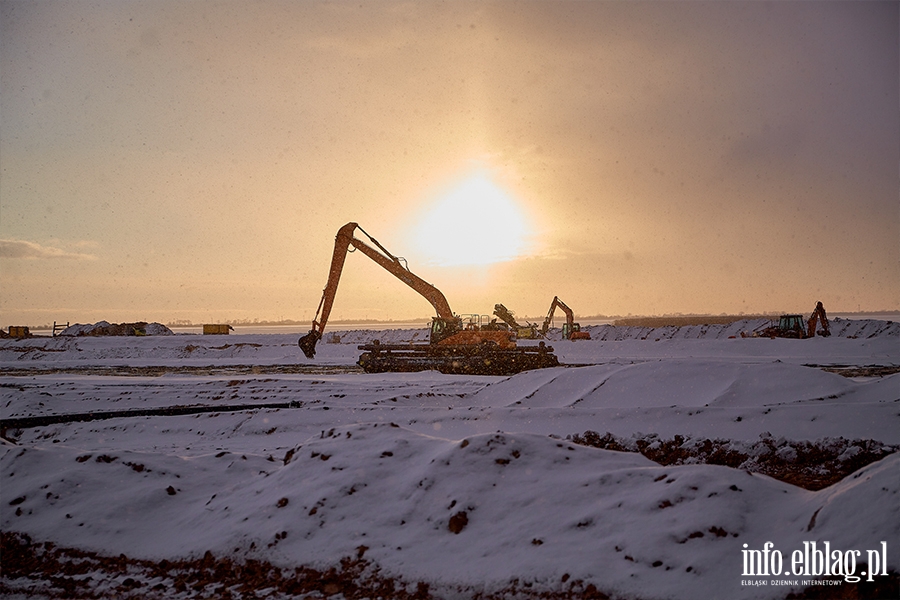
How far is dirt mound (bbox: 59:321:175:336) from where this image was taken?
211 feet

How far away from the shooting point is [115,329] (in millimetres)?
65562

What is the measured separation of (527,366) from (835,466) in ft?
48.5

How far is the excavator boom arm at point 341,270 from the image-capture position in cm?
2469

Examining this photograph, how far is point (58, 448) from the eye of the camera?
6617mm

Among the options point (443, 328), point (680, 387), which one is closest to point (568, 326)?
point (443, 328)

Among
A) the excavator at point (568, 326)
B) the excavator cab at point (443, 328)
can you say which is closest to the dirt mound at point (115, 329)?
the excavator at point (568, 326)

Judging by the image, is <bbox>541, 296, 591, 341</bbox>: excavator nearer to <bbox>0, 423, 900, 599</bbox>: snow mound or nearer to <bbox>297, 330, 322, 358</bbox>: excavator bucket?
<bbox>297, 330, 322, 358</bbox>: excavator bucket

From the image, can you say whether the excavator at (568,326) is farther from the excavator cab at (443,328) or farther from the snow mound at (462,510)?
the snow mound at (462,510)

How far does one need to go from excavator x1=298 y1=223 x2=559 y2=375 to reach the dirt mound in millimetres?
48572

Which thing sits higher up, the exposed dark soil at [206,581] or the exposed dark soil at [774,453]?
the exposed dark soil at [774,453]

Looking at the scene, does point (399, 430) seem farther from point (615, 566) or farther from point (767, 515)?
point (767, 515)

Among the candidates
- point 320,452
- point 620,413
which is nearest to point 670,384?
point 620,413

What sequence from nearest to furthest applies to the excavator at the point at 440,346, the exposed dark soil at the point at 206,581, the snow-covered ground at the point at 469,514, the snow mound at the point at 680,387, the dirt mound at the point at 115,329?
the snow-covered ground at the point at 469,514 < the exposed dark soil at the point at 206,581 < the snow mound at the point at 680,387 < the excavator at the point at 440,346 < the dirt mound at the point at 115,329

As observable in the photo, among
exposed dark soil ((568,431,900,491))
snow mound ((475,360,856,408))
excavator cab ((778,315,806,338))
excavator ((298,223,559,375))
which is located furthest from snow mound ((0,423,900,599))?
excavator cab ((778,315,806,338))
